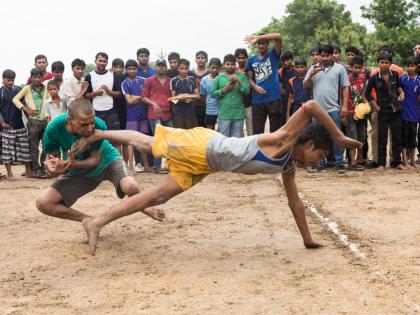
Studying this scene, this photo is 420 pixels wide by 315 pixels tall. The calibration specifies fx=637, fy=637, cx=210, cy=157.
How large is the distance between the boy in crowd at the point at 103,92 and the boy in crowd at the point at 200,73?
152 centimetres

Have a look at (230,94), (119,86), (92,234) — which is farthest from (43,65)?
(92,234)

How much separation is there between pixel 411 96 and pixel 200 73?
3.55 meters

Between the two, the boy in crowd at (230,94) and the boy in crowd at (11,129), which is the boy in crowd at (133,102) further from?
the boy in crowd at (11,129)

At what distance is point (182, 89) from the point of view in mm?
10367

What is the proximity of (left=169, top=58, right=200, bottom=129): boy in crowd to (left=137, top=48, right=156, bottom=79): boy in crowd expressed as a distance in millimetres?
572

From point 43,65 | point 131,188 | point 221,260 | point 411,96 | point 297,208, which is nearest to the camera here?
point 221,260

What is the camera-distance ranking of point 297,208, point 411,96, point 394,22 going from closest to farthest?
point 297,208 < point 411,96 < point 394,22

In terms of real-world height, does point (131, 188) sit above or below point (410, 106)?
below

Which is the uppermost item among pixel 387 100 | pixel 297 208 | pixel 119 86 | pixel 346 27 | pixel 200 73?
pixel 346 27

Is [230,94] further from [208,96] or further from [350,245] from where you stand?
[350,245]

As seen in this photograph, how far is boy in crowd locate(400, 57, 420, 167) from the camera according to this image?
387 inches

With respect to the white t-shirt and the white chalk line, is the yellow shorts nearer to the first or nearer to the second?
the white chalk line

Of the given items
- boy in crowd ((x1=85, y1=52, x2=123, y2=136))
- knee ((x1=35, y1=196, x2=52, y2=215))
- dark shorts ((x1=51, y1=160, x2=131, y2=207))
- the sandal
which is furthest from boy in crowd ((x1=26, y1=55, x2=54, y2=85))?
knee ((x1=35, y1=196, x2=52, y2=215))

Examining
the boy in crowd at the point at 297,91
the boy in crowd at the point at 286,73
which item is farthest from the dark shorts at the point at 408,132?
the boy in crowd at the point at 286,73
